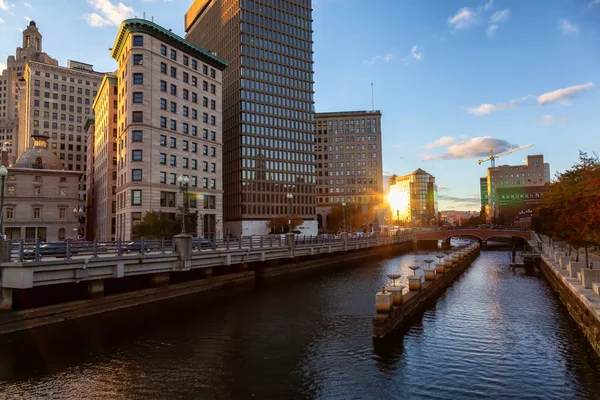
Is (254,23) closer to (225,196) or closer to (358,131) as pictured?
(225,196)

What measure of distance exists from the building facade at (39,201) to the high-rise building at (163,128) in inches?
482

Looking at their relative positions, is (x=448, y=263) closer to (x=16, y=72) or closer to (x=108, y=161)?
(x=108, y=161)

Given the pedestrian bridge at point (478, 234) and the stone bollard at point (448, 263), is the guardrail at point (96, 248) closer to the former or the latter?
the stone bollard at point (448, 263)

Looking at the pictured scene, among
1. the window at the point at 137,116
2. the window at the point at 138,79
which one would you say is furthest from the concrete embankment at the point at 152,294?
the window at the point at 138,79

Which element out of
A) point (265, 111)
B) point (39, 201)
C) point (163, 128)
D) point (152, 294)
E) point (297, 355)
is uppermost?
point (265, 111)

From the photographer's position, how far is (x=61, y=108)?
133m

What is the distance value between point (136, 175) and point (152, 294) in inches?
1505

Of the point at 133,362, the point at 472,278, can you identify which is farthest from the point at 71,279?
the point at 472,278

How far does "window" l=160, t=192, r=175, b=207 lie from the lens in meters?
68.4

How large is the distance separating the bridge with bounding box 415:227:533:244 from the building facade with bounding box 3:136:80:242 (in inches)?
3506

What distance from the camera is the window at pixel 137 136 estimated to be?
66312 mm

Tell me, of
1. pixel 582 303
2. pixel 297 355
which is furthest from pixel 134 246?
pixel 582 303

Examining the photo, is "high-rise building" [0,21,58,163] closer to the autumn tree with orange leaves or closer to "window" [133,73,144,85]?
"window" [133,73,144,85]

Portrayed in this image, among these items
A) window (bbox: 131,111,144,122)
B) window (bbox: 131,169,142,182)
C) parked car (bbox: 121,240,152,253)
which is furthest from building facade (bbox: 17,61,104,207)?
parked car (bbox: 121,240,152,253)
